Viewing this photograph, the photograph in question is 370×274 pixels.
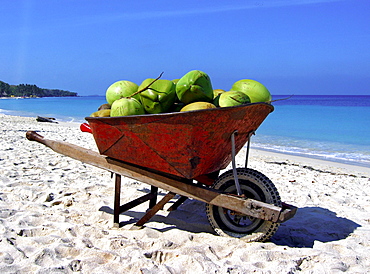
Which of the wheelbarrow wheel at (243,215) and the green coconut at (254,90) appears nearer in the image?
the wheelbarrow wheel at (243,215)

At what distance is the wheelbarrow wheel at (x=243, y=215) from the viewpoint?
7.99 feet

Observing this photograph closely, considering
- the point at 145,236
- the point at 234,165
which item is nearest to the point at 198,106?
the point at 234,165

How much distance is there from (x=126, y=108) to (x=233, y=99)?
784 mm

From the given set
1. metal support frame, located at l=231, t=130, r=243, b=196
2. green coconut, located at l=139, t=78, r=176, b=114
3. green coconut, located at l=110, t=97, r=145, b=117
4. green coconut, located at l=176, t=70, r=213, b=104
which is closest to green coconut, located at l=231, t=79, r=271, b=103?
green coconut, located at l=176, t=70, r=213, b=104

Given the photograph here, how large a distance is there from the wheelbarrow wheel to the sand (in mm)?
86

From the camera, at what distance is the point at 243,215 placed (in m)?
2.57

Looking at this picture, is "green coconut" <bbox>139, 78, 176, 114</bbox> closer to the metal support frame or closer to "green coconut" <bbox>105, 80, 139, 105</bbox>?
"green coconut" <bbox>105, 80, 139, 105</bbox>

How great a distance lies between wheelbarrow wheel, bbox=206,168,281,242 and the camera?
244 centimetres

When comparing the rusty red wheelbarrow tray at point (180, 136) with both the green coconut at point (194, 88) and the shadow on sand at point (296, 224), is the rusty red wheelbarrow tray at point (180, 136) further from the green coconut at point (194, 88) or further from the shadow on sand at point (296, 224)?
A: the shadow on sand at point (296, 224)

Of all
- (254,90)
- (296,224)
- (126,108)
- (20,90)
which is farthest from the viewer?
(20,90)

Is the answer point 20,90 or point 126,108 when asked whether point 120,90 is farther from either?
point 20,90

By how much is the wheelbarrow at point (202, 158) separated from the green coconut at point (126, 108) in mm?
97

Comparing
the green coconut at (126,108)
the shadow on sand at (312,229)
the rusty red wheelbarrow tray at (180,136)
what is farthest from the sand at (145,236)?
the green coconut at (126,108)

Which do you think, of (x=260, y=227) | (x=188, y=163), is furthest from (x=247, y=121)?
(x=260, y=227)
